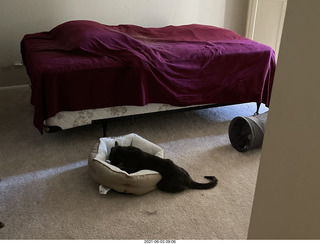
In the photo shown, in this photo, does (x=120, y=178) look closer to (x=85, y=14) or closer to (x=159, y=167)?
(x=159, y=167)

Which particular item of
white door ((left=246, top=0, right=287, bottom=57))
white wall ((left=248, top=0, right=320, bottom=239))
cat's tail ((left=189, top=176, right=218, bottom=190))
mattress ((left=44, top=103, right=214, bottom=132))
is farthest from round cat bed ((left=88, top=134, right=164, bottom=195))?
white door ((left=246, top=0, right=287, bottom=57))

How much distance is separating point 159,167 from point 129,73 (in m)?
0.78

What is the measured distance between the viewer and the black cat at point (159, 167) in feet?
6.12

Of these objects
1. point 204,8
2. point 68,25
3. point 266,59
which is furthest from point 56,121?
point 204,8

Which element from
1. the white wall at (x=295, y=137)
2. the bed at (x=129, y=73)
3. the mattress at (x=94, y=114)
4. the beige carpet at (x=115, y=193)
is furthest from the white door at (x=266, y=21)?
the white wall at (x=295, y=137)

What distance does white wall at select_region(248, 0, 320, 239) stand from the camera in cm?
66

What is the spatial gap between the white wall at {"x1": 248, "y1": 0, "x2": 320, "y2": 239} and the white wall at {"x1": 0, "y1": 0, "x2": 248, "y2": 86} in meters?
3.16

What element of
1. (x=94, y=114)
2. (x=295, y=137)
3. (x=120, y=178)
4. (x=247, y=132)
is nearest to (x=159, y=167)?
(x=120, y=178)

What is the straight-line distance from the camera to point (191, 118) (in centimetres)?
288

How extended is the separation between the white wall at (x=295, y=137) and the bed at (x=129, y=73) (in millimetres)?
1622

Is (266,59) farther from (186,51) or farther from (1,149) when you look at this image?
(1,149)

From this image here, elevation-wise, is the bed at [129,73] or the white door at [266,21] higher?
the white door at [266,21]

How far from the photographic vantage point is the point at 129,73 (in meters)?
2.29

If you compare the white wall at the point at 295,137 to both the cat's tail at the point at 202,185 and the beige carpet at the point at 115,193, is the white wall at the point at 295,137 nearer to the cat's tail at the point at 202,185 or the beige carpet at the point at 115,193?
the beige carpet at the point at 115,193
